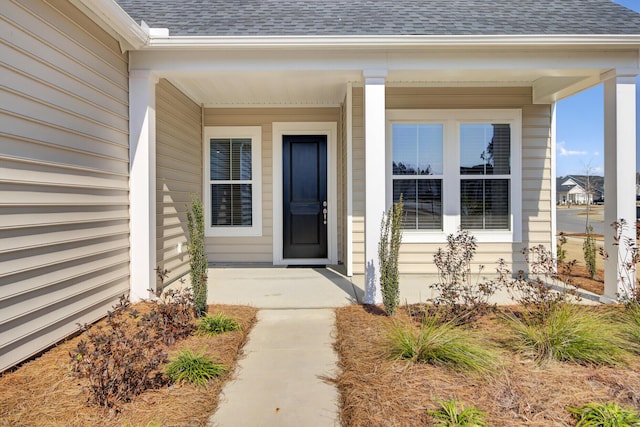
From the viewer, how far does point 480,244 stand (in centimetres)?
556

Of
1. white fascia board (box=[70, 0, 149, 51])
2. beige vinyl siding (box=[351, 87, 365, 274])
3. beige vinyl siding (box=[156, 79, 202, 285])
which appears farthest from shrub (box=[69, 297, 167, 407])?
beige vinyl siding (box=[351, 87, 365, 274])

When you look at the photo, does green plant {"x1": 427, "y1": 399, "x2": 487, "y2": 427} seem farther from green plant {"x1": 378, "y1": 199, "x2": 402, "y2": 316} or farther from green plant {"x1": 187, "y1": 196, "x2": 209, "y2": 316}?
green plant {"x1": 187, "y1": 196, "x2": 209, "y2": 316}

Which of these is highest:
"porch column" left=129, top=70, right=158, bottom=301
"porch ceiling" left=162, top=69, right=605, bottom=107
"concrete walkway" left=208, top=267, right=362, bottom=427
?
"porch ceiling" left=162, top=69, right=605, bottom=107

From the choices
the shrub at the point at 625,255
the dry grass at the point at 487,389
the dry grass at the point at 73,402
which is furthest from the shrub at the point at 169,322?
the shrub at the point at 625,255

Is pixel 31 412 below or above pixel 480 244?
below

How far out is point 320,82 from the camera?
500 centimetres

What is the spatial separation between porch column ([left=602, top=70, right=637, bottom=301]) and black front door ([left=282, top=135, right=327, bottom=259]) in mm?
3823

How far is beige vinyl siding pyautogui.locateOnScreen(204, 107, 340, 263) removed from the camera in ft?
20.8

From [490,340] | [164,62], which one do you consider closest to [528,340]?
[490,340]

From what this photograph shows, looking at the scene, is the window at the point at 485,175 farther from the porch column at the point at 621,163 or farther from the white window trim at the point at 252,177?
the white window trim at the point at 252,177

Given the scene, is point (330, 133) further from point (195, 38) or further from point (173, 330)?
point (173, 330)

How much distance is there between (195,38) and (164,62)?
0.47 meters

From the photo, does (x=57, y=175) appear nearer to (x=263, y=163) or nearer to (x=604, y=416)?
(x=263, y=163)

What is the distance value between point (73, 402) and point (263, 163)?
4709 mm
